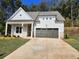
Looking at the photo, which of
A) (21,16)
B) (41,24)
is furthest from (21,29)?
(41,24)


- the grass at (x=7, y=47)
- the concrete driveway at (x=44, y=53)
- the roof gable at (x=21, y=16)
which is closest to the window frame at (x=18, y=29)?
the roof gable at (x=21, y=16)

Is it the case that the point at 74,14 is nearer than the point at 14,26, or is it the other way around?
the point at 14,26

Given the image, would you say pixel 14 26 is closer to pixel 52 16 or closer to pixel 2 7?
pixel 52 16

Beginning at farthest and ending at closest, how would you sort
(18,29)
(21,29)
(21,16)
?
(18,29) → (21,29) → (21,16)

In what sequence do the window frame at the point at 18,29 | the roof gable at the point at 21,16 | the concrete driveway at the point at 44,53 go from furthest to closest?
the window frame at the point at 18,29, the roof gable at the point at 21,16, the concrete driveway at the point at 44,53

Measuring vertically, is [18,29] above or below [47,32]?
above

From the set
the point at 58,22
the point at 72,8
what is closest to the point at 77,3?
the point at 72,8

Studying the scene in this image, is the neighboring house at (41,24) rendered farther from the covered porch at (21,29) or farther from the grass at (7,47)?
the grass at (7,47)

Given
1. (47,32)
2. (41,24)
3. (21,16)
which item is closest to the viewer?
(47,32)

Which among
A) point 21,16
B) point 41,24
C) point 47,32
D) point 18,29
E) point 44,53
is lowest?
point 44,53

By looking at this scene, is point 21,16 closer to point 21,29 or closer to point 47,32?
point 21,29

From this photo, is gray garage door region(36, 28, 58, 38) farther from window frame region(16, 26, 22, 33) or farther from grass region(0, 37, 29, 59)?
grass region(0, 37, 29, 59)

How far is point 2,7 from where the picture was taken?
184ft

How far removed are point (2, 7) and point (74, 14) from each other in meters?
23.2
